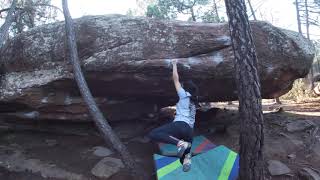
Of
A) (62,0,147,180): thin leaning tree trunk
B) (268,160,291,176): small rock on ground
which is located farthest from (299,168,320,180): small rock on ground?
(62,0,147,180): thin leaning tree trunk

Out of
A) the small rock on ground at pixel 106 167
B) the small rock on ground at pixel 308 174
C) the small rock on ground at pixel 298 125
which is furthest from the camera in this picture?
the small rock on ground at pixel 298 125

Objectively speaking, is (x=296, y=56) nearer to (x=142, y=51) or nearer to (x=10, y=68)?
(x=142, y=51)

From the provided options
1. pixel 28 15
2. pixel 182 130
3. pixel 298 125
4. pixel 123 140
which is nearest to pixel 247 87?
pixel 182 130

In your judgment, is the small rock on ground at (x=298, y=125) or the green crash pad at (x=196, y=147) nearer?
the green crash pad at (x=196, y=147)

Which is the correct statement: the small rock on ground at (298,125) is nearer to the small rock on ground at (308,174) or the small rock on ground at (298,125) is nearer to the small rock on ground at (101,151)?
the small rock on ground at (308,174)

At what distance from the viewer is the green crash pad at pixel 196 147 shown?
30.3ft

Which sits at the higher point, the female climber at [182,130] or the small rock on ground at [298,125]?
the female climber at [182,130]

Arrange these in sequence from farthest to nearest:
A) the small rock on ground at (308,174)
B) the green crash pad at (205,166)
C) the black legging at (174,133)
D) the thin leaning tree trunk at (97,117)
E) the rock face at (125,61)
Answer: the rock face at (125,61) < the small rock on ground at (308,174) < the green crash pad at (205,166) < the thin leaning tree trunk at (97,117) < the black legging at (174,133)

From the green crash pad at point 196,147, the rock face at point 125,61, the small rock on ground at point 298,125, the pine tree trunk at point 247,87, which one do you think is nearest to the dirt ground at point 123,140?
the small rock on ground at point 298,125

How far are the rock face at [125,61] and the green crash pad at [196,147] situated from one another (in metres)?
1.30

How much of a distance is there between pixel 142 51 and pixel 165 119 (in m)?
3.13

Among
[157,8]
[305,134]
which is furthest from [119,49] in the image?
[157,8]

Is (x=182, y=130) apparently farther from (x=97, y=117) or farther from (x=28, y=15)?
(x=28, y=15)

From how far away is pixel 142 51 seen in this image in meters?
9.27
